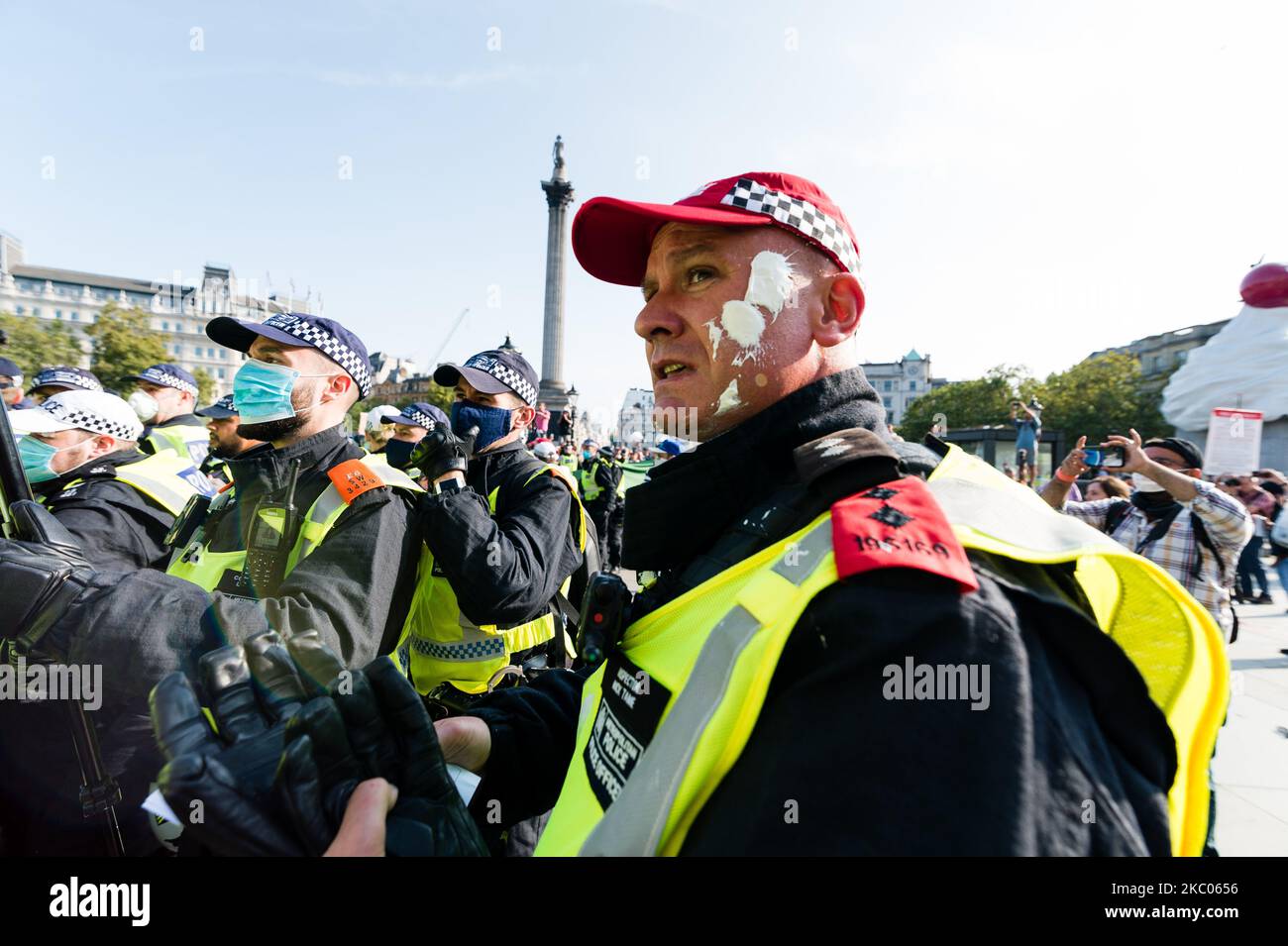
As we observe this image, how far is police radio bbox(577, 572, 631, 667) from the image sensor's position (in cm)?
128

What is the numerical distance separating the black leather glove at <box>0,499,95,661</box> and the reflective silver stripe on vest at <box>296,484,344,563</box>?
2.06ft

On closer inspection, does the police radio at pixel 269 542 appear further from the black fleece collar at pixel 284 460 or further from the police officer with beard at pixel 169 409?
the police officer with beard at pixel 169 409

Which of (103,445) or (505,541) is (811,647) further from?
(103,445)

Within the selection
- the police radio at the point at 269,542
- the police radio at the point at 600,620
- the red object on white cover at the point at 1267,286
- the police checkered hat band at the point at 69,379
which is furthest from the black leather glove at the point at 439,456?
the red object on white cover at the point at 1267,286

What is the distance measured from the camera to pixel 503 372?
12.9 ft

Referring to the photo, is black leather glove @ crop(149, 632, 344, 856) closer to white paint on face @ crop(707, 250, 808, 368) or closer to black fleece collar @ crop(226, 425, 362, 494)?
white paint on face @ crop(707, 250, 808, 368)

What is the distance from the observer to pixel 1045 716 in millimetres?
789

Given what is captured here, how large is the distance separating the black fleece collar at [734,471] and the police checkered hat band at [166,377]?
737 cm

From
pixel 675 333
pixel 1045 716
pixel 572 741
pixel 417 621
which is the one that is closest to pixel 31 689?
pixel 417 621

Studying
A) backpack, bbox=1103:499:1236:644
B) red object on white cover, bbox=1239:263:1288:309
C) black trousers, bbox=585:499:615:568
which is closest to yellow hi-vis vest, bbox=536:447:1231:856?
backpack, bbox=1103:499:1236:644

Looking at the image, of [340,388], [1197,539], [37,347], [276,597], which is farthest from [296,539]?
[37,347]

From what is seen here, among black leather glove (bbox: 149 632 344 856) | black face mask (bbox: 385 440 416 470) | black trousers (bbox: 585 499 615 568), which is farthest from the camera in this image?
black trousers (bbox: 585 499 615 568)

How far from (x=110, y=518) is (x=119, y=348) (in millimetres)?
48307

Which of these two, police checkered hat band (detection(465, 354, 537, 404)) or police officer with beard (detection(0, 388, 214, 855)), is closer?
police officer with beard (detection(0, 388, 214, 855))
